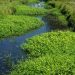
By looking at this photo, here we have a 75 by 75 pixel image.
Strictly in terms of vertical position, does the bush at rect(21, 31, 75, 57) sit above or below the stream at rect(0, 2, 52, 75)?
above

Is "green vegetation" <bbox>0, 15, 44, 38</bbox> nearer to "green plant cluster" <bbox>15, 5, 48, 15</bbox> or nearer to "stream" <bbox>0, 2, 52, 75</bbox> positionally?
"stream" <bbox>0, 2, 52, 75</bbox>

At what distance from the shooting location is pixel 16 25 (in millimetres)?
31656

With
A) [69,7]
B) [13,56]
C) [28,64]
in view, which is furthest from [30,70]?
[69,7]

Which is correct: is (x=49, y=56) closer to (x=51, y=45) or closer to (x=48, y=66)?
(x=48, y=66)

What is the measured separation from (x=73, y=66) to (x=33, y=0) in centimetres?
3996

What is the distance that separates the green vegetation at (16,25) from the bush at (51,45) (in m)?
4.29

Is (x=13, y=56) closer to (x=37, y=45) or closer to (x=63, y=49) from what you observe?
(x=37, y=45)

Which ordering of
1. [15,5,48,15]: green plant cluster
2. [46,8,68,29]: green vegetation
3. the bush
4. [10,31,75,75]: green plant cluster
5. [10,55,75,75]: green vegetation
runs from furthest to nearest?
[15,5,48,15]: green plant cluster
[46,8,68,29]: green vegetation
the bush
[10,31,75,75]: green plant cluster
[10,55,75,75]: green vegetation

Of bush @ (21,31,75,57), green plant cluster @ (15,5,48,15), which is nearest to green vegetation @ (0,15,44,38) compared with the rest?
bush @ (21,31,75,57)

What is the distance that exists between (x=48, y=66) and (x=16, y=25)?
1310 cm

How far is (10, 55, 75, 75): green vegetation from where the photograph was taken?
61.9 feet

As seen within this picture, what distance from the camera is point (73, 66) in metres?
Answer: 19.9

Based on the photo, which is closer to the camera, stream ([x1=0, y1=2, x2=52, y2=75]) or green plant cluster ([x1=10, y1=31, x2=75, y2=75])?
green plant cluster ([x1=10, y1=31, x2=75, y2=75])

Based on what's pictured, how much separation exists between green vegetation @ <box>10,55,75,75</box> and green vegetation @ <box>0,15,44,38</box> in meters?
9.23
